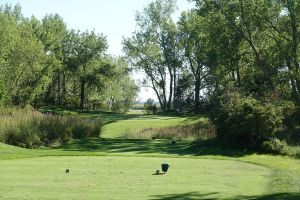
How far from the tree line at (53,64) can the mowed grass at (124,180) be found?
36.7 m

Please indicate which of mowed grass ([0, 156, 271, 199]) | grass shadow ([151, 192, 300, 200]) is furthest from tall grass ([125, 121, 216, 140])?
grass shadow ([151, 192, 300, 200])

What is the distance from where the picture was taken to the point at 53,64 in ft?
209

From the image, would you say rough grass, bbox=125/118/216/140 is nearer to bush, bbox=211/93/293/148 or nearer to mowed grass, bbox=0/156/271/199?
bush, bbox=211/93/293/148

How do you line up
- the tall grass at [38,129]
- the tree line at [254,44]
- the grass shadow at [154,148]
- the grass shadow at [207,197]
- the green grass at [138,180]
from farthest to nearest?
the tree line at [254,44], the tall grass at [38,129], the grass shadow at [154,148], the green grass at [138,180], the grass shadow at [207,197]

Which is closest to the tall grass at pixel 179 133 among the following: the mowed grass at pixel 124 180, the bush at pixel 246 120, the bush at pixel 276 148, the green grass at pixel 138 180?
the bush at pixel 246 120

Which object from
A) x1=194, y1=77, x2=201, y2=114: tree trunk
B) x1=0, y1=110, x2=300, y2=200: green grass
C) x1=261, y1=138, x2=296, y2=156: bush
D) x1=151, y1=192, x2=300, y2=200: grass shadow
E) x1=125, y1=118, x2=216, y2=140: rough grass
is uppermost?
x1=194, y1=77, x2=201, y2=114: tree trunk

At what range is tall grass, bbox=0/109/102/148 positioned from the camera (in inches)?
990

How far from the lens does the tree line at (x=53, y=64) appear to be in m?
52.2

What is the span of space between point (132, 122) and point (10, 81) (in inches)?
615

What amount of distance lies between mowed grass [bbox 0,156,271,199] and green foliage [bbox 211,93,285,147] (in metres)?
7.01

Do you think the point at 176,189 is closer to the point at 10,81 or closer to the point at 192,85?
the point at 10,81

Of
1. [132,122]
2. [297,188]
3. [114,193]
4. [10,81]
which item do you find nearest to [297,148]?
[297,188]

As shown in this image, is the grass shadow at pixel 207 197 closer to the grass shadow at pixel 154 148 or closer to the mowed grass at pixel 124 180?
the mowed grass at pixel 124 180

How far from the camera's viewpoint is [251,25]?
35312mm
